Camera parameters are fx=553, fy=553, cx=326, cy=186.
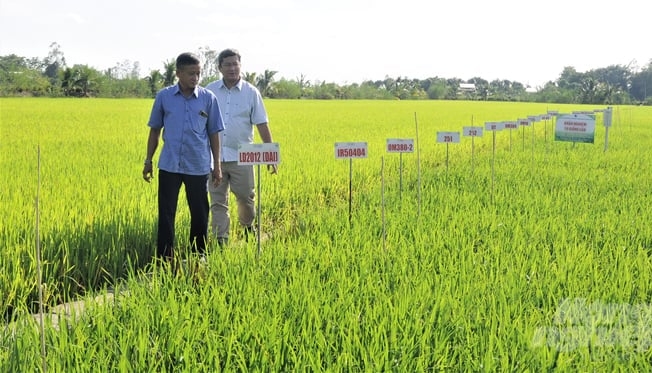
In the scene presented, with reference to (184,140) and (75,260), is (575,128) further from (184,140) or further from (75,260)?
(75,260)

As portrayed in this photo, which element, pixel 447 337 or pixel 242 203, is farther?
pixel 242 203

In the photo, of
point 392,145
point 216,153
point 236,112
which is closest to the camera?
point 216,153

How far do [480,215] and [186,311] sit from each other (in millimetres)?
2546

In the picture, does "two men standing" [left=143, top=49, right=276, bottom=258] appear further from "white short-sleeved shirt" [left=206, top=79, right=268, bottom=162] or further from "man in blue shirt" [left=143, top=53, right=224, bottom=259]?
"white short-sleeved shirt" [left=206, top=79, right=268, bottom=162]

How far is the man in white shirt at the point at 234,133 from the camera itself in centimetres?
384

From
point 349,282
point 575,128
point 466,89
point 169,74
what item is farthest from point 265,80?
point 349,282

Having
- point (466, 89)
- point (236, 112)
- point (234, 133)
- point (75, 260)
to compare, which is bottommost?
point (75, 260)

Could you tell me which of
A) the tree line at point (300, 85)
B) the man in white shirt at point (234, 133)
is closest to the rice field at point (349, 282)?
the man in white shirt at point (234, 133)

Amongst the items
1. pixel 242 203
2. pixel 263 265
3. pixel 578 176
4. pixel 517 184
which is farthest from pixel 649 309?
pixel 578 176

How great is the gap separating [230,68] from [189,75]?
1.84 ft

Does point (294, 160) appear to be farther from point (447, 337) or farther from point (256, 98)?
point (447, 337)

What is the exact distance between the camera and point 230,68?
368cm

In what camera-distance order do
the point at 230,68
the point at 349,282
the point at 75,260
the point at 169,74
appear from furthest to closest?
the point at 169,74, the point at 230,68, the point at 75,260, the point at 349,282

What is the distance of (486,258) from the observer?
9.43 feet
